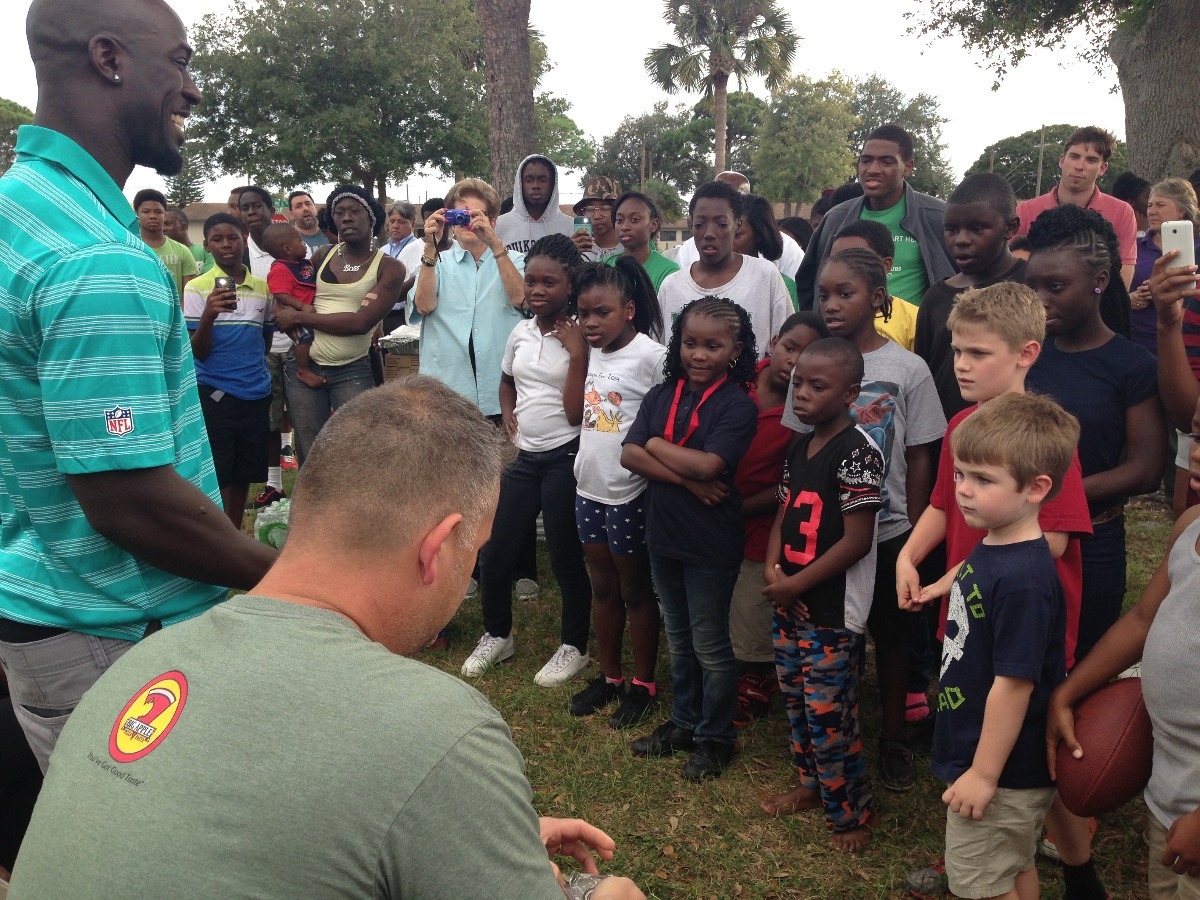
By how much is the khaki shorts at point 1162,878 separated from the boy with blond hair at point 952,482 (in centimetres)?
43

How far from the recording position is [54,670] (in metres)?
1.89

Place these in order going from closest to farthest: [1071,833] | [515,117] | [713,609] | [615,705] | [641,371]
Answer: [1071,833]
[713,609]
[641,371]
[615,705]
[515,117]

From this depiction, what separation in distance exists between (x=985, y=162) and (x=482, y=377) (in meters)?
52.5

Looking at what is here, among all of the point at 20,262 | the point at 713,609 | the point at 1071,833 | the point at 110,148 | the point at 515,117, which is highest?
the point at 515,117

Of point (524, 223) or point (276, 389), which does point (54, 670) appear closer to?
point (524, 223)

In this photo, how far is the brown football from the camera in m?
2.17

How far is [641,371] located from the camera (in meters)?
4.00

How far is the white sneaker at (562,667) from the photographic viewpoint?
14.7ft

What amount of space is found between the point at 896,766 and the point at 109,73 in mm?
3432

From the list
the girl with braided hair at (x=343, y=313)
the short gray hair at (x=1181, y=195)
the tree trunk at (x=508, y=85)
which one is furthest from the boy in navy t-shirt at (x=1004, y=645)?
the tree trunk at (x=508, y=85)

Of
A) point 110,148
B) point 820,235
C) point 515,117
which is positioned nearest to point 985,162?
point 515,117

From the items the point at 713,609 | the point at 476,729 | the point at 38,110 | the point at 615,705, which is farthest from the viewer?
the point at 615,705

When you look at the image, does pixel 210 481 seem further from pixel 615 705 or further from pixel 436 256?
pixel 436 256

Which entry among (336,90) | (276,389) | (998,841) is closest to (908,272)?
(998,841)
